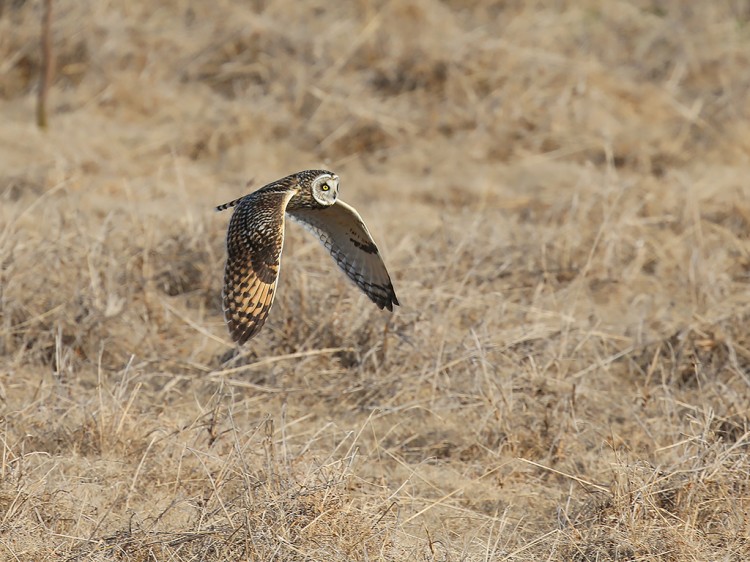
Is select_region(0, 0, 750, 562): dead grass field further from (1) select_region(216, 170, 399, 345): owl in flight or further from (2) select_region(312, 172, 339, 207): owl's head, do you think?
(2) select_region(312, 172, 339, 207): owl's head

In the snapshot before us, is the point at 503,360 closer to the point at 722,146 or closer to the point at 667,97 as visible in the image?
the point at 722,146

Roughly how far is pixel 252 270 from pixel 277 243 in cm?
12

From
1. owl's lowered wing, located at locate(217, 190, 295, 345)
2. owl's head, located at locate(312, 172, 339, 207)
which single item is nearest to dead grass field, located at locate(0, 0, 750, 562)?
owl's lowered wing, located at locate(217, 190, 295, 345)

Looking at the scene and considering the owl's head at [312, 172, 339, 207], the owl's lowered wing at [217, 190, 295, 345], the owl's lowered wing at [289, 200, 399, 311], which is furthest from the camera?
the owl's lowered wing at [289, 200, 399, 311]

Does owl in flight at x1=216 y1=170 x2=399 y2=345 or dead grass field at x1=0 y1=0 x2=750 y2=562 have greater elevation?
owl in flight at x1=216 y1=170 x2=399 y2=345

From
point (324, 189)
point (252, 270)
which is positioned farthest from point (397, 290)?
point (252, 270)

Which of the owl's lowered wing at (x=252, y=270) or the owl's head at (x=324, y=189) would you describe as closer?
the owl's lowered wing at (x=252, y=270)

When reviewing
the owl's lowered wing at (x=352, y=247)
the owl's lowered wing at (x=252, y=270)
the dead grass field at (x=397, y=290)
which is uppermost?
the owl's lowered wing at (x=252, y=270)

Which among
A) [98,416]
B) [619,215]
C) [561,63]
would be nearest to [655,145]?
[561,63]

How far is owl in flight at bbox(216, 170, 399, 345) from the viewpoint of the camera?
12.2 feet

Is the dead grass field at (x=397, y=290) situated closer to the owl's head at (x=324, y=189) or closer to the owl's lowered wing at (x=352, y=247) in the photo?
the owl's lowered wing at (x=352, y=247)

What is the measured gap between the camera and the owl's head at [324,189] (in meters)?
4.11

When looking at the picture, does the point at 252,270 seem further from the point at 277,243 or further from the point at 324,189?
the point at 324,189

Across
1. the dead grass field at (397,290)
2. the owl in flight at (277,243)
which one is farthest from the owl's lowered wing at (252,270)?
the dead grass field at (397,290)
